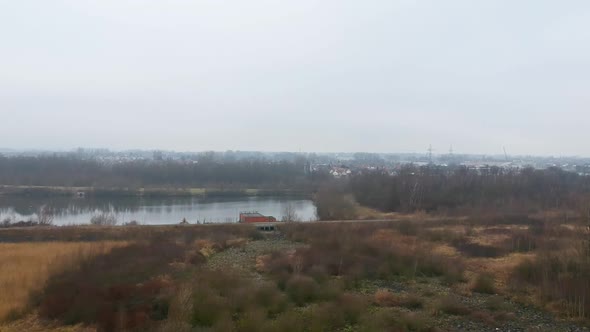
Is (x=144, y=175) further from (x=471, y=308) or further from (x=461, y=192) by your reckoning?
(x=471, y=308)

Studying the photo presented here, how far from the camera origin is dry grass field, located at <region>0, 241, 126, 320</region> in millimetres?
9672

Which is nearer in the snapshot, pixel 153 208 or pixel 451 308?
pixel 451 308

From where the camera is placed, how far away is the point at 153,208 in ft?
132

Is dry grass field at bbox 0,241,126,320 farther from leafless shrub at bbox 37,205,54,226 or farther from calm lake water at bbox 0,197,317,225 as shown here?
calm lake water at bbox 0,197,317,225

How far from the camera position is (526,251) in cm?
1725

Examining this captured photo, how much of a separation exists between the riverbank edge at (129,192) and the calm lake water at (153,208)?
242 cm

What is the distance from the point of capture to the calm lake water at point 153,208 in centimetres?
3312

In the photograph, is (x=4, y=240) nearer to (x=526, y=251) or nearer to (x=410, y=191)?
(x=526, y=251)

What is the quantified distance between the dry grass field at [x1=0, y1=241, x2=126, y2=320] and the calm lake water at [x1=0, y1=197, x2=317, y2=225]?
14.5 meters

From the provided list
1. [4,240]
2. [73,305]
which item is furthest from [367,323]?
[4,240]

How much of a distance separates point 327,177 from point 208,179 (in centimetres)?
1548

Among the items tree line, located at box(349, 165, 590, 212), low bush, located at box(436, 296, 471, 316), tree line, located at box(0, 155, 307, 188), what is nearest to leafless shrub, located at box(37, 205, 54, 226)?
tree line, located at box(0, 155, 307, 188)

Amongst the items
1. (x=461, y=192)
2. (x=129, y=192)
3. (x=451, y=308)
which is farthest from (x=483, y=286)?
(x=129, y=192)

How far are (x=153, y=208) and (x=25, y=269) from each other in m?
28.2
